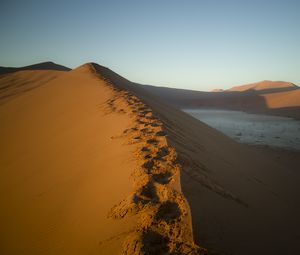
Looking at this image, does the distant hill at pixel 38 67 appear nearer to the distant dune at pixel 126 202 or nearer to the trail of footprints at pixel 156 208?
the distant dune at pixel 126 202

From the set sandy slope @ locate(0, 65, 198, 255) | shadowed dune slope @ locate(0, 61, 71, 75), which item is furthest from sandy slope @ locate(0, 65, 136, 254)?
shadowed dune slope @ locate(0, 61, 71, 75)

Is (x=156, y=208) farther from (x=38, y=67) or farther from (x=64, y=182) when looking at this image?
(x=38, y=67)

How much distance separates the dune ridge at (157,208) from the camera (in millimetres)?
1420

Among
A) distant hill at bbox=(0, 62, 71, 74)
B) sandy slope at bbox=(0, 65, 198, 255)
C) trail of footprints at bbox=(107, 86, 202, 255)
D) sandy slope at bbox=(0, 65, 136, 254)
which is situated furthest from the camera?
distant hill at bbox=(0, 62, 71, 74)

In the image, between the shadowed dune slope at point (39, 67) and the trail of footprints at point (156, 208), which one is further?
the shadowed dune slope at point (39, 67)

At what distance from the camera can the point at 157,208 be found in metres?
1.71

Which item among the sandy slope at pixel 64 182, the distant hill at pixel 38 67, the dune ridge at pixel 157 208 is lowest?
the sandy slope at pixel 64 182

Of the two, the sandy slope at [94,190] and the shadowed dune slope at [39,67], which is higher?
the shadowed dune slope at [39,67]

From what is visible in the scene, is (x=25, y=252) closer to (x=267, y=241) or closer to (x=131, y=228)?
(x=131, y=228)

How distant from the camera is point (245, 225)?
1960 mm

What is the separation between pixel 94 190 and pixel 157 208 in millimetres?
730

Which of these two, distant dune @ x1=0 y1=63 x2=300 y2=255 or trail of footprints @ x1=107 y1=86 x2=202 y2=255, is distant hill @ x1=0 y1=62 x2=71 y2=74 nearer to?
distant dune @ x1=0 y1=63 x2=300 y2=255

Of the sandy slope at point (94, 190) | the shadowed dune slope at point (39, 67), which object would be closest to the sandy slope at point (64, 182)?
the sandy slope at point (94, 190)

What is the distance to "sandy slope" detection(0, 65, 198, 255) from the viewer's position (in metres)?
1.57
